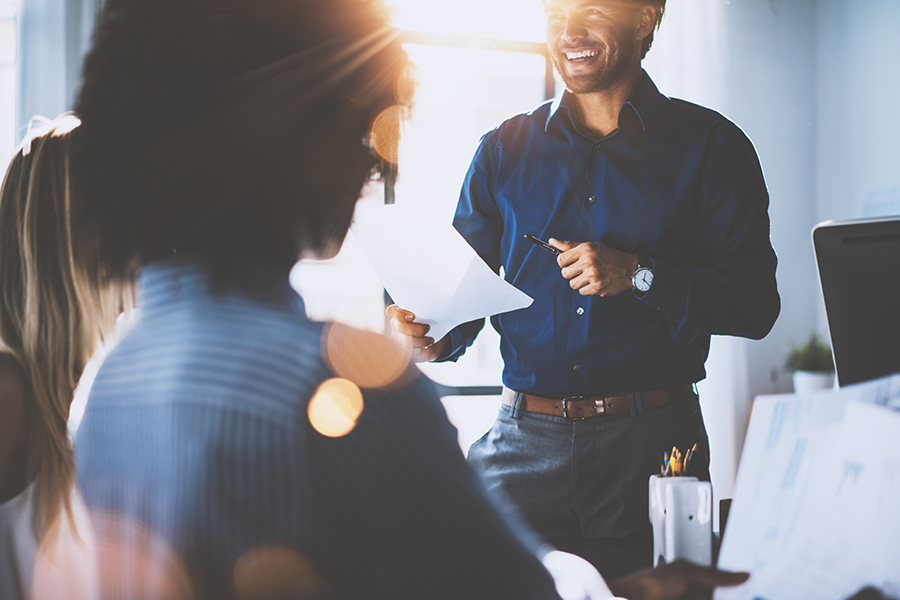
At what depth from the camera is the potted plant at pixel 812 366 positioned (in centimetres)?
346

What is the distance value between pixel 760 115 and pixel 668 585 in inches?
146

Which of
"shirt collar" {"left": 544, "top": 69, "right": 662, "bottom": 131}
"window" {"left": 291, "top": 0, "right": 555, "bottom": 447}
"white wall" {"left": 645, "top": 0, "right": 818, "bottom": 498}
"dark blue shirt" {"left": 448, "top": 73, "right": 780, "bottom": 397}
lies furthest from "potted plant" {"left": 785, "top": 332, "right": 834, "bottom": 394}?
"shirt collar" {"left": 544, "top": 69, "right": 662, "bottom": 131}

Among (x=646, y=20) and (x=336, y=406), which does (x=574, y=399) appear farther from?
(x=336, y=406)

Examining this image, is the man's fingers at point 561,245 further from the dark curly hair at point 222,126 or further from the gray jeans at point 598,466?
the dark curly hair at point 222,126

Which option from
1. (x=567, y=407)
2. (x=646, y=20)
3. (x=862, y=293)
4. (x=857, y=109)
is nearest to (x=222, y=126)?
Answer: (x=862, y=293)

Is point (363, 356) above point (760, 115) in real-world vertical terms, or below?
below

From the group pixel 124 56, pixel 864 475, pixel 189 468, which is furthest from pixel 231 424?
pixel 864 475

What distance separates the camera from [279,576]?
0.44m

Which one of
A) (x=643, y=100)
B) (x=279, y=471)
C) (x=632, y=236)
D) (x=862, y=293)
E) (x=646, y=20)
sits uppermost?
(x=646, y=20)

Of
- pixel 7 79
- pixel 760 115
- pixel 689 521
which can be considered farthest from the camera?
pixel 760 115

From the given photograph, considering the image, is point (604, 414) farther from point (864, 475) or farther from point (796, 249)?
point (796, 249)

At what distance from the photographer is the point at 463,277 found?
113 cm

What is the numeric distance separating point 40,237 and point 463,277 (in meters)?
0.74

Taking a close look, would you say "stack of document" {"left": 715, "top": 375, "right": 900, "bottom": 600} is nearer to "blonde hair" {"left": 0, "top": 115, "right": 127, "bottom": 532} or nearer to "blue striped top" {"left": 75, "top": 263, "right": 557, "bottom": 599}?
"blue striped top" {"left": 75, "top": 263, "right": 557, "bottom": 599}
